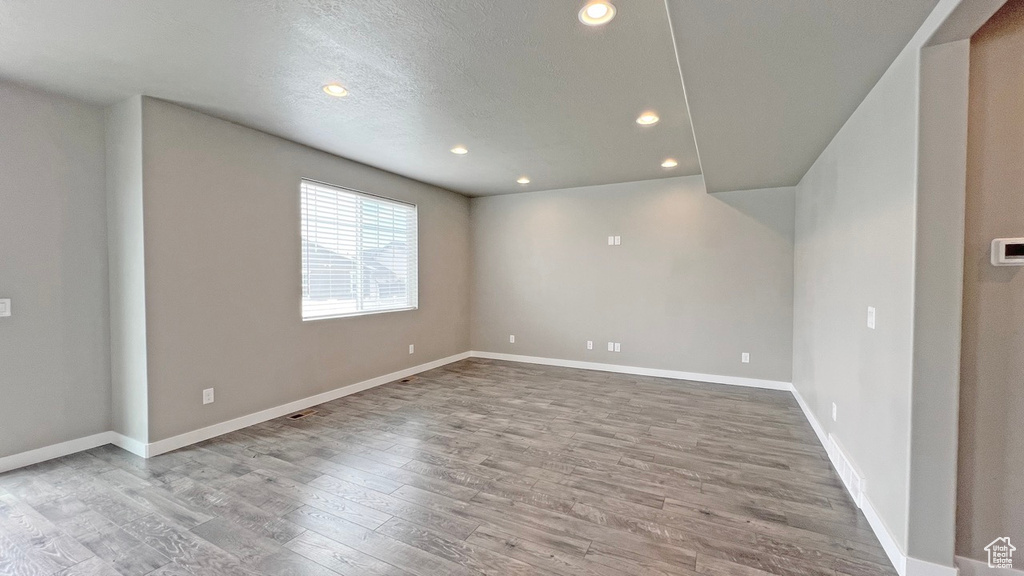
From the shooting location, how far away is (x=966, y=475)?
63.4 inches

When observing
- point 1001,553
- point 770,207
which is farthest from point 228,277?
point 770,207

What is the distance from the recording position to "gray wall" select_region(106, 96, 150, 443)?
2.84 m

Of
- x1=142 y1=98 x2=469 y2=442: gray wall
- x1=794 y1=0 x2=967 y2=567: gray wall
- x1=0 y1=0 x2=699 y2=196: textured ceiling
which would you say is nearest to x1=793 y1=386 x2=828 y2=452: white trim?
x1=794 y1=0 x2=967 y2=567: gray wall

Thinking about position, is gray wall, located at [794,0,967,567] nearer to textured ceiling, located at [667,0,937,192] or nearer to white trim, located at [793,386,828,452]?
textured ceiling, located at [667,0,937,192]

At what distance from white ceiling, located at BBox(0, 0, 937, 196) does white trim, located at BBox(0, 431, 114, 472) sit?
7.99ft

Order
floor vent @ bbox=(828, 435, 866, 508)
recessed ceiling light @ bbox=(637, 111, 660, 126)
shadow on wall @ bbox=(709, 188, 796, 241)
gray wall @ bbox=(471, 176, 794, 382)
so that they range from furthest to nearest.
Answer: gray wall @ bbox=(471, 176, 794, 382) → shadow on wall @ bbox=(709, 188, 796, 241) → recessed ceiling light @ bbox=(637, 111, 660, 126) → floor vent @ bbox=(828, 435, 866, 508)

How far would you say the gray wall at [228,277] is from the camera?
2910 millimetres

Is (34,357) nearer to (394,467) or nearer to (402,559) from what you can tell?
(394,467)

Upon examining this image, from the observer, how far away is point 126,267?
2.95 meters

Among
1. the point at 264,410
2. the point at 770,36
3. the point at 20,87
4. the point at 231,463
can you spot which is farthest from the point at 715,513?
the point at 20,87

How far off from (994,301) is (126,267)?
4.93 metres

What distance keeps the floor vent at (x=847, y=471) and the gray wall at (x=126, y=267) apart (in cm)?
456

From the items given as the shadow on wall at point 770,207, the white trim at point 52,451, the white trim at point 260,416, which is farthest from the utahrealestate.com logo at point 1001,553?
the white trim at point 52,451

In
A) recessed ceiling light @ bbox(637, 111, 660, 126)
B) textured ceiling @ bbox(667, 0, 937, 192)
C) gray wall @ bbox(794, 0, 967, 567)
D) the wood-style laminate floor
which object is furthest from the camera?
recessed ceiling light @ bbox(637, 111, 660, 126)
